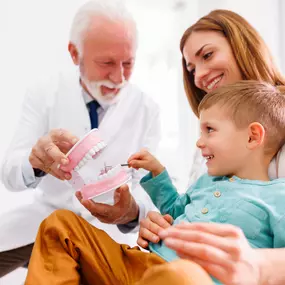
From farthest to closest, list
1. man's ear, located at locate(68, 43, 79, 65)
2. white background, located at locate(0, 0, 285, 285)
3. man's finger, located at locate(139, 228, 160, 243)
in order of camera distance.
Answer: white background, located at locate(0, 0, 285, 285) < man's ear, located at locate(68, 43, 79, 65) < man's finger, located at locate(139, 228, 160, 243)

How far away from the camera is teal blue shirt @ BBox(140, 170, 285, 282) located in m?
0.87

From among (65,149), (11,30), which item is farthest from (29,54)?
(65,149)

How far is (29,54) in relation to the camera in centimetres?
176

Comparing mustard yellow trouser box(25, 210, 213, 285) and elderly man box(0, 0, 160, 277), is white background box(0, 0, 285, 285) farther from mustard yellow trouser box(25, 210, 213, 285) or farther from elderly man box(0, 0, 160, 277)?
mustard yellow trouser box(25, 210, 213, 285)

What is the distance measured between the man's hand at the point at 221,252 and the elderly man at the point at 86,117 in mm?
667

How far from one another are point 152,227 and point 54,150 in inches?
13.4

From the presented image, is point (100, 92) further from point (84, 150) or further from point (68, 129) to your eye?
point (84, 150)

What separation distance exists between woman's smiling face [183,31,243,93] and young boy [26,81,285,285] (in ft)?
0.67

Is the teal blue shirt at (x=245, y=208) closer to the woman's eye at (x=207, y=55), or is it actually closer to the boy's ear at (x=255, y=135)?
the boy's ear at (x=255, y=135)

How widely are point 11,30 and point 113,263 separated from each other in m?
1.19

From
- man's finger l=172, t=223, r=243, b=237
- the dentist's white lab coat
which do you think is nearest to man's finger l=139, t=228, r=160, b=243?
man's finger l=172, t=223, r=243, b=237

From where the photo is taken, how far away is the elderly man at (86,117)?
143cm

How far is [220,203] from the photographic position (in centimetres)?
92

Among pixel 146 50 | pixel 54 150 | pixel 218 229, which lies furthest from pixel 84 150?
pixel 146 50
